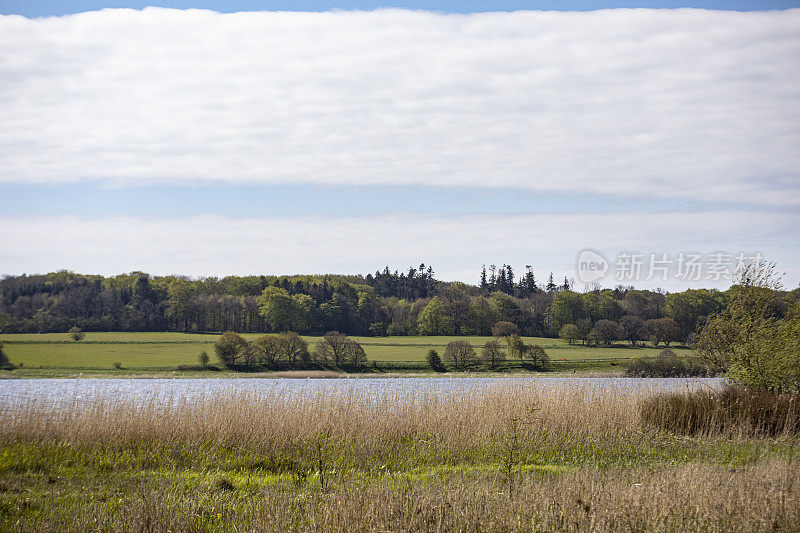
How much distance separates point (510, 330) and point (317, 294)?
41.5 m

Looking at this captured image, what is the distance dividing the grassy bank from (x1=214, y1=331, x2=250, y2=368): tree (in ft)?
193

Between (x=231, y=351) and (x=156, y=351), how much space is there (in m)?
15.4

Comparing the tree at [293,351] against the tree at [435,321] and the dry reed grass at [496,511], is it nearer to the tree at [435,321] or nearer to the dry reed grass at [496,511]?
the tree at [435,321]

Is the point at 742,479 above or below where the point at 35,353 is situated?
above

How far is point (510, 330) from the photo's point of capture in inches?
4264

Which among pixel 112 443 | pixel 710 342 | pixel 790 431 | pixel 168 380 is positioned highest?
pixel 710 342

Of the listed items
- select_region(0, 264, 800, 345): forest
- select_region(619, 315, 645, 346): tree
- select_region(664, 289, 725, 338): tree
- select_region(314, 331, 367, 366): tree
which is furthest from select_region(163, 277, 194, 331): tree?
select_region(664, 289, 725, 338): tree

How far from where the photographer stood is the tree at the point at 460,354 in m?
79.4

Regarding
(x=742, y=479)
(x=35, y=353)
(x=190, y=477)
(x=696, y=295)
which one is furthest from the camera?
(x=696, y=295)

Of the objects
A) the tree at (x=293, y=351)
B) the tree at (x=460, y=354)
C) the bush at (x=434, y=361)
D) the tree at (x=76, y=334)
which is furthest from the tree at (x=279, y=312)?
the tree at (x=460, y=354)

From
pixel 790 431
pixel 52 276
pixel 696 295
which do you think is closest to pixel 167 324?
pixel 52 276

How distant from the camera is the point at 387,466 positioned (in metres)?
13.4

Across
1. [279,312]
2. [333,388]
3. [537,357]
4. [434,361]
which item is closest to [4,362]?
[279,312]

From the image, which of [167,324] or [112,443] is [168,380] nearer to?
[167,324]
